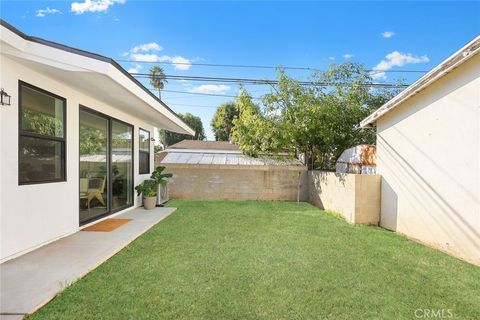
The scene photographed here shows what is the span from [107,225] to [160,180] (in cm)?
268

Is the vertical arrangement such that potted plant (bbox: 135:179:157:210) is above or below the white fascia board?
below

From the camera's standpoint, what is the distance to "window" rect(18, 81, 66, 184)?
12.2ft

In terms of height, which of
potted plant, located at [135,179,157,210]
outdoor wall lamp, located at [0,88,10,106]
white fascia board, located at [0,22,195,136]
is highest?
white fascia board, located at [0,22,195,136]

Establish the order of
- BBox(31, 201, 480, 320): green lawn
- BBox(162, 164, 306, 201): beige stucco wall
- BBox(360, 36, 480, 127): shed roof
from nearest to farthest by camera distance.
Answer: BBox(31, 201, 480, 320): green lawn
BBox(360, 36, 480, 127): shed roof
BBox(162, 164, 306, 201): beige stucco wall

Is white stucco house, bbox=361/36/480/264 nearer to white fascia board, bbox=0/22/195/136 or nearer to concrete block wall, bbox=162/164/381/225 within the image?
concrete block wall, bbox=162/164/381/225

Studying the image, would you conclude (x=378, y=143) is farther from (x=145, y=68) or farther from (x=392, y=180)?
(x=145, y=68)

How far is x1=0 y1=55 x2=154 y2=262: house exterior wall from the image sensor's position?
11.1 ft

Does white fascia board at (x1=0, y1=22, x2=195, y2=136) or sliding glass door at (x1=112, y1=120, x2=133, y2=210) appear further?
sliding glass door at (x1=112, y1=120, x2=133, y2=210)

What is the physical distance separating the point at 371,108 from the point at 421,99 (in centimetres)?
484

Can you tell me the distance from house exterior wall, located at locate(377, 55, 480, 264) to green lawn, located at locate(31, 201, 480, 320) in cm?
39

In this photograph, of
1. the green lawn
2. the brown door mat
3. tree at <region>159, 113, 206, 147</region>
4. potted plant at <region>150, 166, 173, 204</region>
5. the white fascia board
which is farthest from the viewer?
tree at <region>159, 113, 206, 147</region>

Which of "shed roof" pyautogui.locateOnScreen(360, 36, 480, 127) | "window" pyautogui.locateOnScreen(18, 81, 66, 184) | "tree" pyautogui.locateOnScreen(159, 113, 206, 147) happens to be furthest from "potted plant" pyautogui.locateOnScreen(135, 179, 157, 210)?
"tree" pyautogui.locateOnScreen(159, 113, 206, 147)

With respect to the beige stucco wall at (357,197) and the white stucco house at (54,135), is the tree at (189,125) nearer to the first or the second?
the white stucco house at (54,135)

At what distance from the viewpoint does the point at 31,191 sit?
385 centimetres
